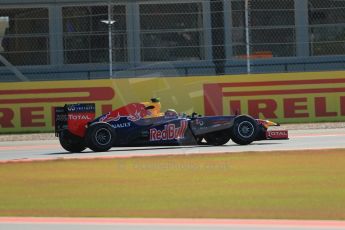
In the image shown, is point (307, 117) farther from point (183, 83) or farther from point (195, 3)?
point (195, 3)

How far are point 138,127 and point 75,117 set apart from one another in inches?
48.4

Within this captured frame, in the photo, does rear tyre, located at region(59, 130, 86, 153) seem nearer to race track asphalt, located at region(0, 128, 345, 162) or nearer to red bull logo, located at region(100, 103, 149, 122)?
race track asphalt, located at region(0, 128, 345, 162)

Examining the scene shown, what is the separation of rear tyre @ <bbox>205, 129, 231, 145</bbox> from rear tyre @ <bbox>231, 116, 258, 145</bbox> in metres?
0.21

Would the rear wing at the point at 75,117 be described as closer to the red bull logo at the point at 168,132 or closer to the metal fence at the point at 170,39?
the red bull logo at the point at 168,132


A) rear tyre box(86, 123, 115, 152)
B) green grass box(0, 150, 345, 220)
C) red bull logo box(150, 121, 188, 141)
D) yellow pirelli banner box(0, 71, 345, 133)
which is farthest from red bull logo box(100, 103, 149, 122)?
yellow pirelli banner box(0, 71, 345, 133)

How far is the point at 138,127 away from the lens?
49.6 ft

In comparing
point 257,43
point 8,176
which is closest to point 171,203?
point 8,176

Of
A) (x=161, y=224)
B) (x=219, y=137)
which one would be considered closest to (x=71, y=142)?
(x=219, y=137)

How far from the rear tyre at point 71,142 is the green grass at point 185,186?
2.18m

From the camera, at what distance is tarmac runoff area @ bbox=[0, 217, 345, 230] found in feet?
22.4

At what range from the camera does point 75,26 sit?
25312mm

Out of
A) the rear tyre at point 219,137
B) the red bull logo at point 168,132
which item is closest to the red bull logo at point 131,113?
the red bull logo at point 168,132

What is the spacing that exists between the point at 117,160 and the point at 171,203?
4985 millimetres

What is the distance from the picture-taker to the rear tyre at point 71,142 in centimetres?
1541
